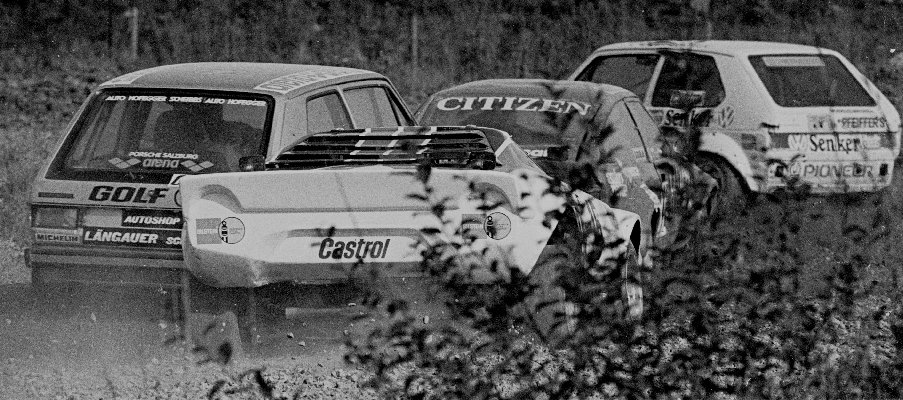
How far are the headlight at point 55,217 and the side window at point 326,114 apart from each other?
1.43 m

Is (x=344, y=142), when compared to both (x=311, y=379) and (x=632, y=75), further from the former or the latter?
(x=632, y=75)

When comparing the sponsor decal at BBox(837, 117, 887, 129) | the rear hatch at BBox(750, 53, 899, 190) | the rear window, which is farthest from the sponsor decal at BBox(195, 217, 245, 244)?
the sponsor decal at BBox(837, 117, 887, 129)

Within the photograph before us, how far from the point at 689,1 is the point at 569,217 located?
87.3ft

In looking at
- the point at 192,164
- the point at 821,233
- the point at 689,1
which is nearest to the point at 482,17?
the point at 689,1

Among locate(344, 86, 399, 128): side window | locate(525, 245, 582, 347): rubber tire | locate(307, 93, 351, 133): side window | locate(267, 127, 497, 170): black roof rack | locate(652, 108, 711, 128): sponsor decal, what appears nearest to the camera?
locate(525, 245, 582, 347): rubber tire

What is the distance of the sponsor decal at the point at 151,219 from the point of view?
795 cm

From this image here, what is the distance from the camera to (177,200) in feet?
26.1

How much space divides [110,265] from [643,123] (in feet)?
14.7

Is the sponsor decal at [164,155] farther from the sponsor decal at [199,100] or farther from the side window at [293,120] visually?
the side window at [293,120]

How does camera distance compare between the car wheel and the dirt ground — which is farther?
the dirt ground

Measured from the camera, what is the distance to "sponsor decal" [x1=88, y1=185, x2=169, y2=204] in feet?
26.2

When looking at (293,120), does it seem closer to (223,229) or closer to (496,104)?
(223,229)

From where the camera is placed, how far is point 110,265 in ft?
26.3

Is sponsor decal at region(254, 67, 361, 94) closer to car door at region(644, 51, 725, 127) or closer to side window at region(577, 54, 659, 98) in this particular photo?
car door at region(644, 51, 725, 127)
